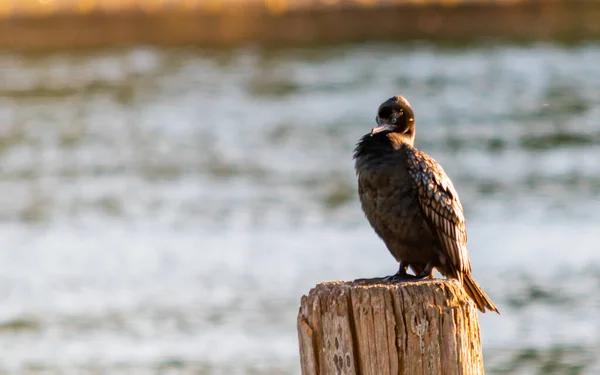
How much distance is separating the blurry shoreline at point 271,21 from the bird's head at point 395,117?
33.7 meters

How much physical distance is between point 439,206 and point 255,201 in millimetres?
13814

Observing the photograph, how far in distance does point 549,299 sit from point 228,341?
3978mm

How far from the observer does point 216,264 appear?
1595 cm

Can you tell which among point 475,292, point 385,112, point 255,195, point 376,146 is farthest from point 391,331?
point 255,195

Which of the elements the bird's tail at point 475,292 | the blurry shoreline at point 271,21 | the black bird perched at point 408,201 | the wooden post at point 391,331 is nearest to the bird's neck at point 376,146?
the black bird perched at point 408,201

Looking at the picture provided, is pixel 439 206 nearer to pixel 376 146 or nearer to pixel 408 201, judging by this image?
pixel 408 201

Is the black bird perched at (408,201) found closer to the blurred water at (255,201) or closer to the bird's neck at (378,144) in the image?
the bird's neck at (378,144)

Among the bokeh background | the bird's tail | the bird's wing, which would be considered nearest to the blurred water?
the bokeh background

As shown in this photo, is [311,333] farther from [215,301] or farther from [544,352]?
[215,301]

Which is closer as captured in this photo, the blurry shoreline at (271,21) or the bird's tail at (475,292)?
the bird's tail at (475,292)

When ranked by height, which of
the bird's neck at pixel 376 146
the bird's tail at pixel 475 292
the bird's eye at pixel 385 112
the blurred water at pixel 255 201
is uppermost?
the blurred water at pixel 255 201

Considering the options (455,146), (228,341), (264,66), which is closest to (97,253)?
(228,341)

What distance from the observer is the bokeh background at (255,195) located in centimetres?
1303

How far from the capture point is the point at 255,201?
19.7m
